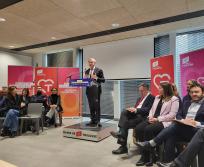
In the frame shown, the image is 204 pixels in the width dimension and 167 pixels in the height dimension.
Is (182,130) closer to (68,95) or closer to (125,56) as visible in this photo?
(125,56)

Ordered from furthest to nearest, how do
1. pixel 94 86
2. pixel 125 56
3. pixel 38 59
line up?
pixel 38 59 < pixel 125 56 < pixel 94 86

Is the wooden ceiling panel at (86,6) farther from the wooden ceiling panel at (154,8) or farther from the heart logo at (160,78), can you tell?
the heart logo at (160,78)

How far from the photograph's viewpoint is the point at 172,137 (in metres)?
2.71

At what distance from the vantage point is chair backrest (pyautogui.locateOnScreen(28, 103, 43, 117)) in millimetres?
5056

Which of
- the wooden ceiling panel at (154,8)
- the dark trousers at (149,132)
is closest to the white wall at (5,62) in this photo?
the wooden ceiling panel at (154,8)

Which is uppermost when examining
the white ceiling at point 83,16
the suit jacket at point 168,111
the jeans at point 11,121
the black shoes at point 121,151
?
the white ceiling at point 83,16

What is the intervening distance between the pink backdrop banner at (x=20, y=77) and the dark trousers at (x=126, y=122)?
5.00 metres

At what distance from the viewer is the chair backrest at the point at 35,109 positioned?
16.6 ft

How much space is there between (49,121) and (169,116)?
12.6 feet

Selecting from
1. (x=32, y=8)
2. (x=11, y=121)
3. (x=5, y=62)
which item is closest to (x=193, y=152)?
(x=32, y=8)

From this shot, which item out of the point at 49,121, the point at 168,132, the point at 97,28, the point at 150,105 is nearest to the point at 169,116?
the point at 168,132

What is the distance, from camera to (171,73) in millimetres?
4316

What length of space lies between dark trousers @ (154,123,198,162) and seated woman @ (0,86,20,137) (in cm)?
335

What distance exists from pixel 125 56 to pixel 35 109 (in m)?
A: 3.24
